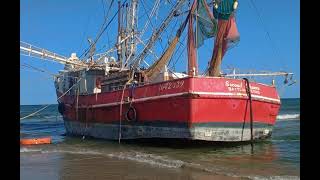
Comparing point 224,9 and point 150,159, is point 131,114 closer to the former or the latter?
point 150,159

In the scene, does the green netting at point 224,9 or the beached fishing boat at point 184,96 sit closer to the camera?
the beached fishing boat at point 184,96

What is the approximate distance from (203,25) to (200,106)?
4.65 meters

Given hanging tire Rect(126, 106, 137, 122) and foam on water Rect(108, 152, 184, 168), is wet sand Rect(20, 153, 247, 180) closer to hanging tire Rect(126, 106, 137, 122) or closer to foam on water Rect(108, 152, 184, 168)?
foam on water Rect(108, 152, 184, 168)

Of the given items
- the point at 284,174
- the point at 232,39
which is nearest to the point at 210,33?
the point at 232,39

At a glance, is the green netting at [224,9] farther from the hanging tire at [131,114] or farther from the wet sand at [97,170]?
the wet sand at [97,170]

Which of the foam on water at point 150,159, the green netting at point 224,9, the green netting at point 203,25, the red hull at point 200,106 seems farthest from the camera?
the green netting at point 203,25

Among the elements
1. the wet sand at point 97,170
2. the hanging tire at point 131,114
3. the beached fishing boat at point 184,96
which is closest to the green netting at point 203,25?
the beached fishing boat at point 184,96

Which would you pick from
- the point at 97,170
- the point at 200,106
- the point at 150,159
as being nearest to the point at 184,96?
the point at 200,106

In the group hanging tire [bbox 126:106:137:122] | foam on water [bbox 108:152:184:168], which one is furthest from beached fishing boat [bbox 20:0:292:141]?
foam on water [bbox 108:152:184:168]

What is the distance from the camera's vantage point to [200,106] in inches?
653

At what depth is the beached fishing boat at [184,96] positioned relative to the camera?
55.2 feet
